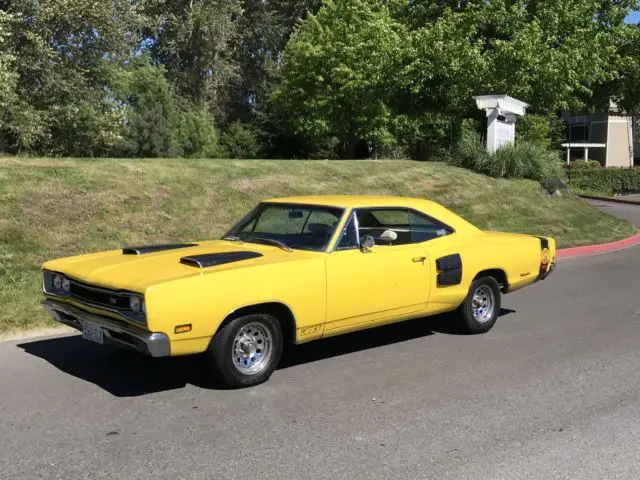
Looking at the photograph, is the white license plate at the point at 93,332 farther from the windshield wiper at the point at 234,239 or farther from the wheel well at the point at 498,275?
the wheel well at the point at 498,275

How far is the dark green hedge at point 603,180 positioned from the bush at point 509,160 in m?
18.8

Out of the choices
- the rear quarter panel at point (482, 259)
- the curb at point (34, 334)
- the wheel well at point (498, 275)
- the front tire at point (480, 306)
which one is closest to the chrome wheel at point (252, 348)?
the rear quarter panel at point (482, 259)

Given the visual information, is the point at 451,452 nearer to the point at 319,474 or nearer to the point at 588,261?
the point at 319,474

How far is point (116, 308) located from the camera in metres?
4.77

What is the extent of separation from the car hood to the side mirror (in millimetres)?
489

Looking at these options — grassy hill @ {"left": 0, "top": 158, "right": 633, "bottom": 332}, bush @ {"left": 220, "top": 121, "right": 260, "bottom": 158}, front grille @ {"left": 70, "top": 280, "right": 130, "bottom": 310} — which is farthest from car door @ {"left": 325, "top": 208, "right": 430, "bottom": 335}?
bush @ {"left": 220, "top": 121, "right": 260, "bottom": 158}

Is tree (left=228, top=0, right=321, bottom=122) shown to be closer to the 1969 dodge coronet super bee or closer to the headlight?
the 1969 dodge coronet super bee

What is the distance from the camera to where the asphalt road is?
12.2 feet

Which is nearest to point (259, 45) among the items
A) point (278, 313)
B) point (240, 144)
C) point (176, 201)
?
point (240, 144)

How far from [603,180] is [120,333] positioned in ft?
128

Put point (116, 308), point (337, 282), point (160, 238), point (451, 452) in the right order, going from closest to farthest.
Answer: point (451, 452) < point (116, 308) < point (337, 282) < point (160, 238)

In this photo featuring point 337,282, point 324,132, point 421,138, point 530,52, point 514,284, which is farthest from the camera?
point 324,132

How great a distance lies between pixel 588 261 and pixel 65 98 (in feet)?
60.4

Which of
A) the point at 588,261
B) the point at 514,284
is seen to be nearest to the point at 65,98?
the point at 588,261
